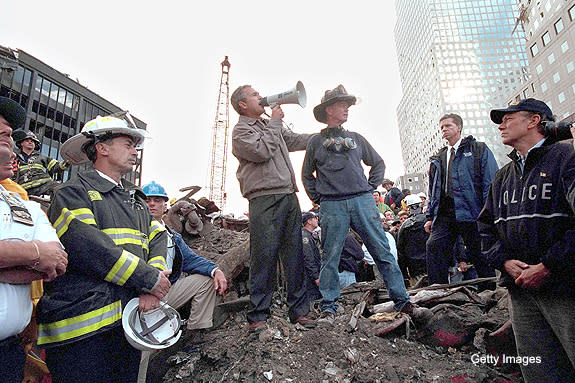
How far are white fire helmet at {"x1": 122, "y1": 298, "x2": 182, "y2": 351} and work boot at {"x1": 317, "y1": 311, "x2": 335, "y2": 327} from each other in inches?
61.3

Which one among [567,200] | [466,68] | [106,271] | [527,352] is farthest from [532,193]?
[466,68]

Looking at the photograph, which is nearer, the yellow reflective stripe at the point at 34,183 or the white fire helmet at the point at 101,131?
the white fire helmet at the point at 101,131

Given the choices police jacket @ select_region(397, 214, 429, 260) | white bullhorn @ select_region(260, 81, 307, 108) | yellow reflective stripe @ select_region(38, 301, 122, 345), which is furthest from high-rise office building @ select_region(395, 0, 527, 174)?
yellow reflective stripe @ select_region(38, 301, 122, 345)

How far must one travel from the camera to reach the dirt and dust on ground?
8.08 feet

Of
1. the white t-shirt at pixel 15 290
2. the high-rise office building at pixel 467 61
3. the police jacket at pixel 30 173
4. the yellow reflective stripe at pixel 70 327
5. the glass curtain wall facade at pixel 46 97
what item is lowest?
the yellow reflective stripe at pixel 70 327

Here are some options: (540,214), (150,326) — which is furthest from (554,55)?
(150,326)

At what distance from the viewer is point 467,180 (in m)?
3.95

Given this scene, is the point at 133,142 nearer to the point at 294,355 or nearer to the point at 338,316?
the point at 294,355

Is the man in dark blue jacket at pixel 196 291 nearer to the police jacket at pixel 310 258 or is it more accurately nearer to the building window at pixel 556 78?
the police jacket at pixel 310 258

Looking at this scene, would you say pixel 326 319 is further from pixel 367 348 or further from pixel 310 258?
pixel 310 258

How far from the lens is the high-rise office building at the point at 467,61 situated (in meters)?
93.3

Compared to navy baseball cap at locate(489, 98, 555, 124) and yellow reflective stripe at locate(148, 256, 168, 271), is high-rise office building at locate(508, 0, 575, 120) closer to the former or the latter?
navy baseball cap at locate(489, 98, 555, 124)

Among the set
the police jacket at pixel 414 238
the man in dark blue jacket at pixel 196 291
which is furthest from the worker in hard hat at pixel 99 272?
the police jacket at pixel 414 238

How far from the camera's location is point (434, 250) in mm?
4129
